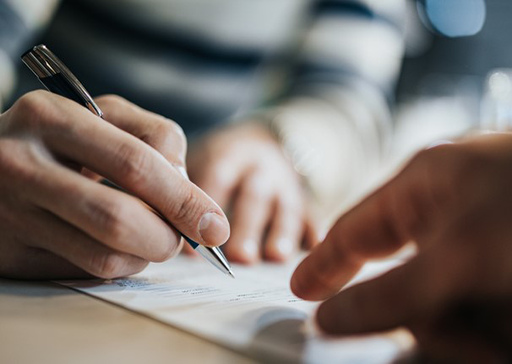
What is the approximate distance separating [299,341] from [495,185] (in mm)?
120

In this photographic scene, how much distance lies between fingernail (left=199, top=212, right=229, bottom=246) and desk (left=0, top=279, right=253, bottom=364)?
74 millimetres

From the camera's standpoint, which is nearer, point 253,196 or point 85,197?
point 85,197

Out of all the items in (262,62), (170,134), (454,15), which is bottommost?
(170,134)

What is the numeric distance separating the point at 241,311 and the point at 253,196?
32cm

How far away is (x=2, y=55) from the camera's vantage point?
62 centimetres

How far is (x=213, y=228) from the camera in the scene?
1.13 ft

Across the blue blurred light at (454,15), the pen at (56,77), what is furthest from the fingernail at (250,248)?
the blue blurred light at (454,15)

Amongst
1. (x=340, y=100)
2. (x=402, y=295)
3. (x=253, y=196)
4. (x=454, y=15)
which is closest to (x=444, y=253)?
(x=402, y=295)

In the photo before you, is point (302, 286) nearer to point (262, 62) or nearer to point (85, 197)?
point (85, 197)

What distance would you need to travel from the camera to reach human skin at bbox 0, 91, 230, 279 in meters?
0.33

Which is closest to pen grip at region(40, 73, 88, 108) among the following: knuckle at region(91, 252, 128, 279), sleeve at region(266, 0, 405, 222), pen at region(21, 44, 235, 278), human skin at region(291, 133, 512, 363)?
pen at region(21, 44, 235, 278)

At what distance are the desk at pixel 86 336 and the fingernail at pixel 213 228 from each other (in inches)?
2.9

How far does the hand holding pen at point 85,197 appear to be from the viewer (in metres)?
0.33

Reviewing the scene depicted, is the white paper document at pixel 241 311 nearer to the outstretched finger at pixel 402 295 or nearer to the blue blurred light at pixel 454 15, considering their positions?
the outstretched finger at pixel 402 295
